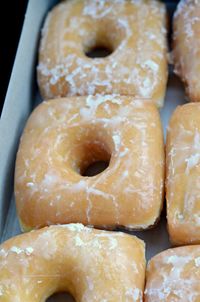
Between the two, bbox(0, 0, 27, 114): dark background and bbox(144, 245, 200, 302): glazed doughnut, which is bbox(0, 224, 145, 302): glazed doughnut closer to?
bbox(144, 245, 200, 302): glazed doughnut

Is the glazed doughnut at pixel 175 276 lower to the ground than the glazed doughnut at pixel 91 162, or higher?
lower

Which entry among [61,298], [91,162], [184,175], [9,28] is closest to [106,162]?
[91,162]

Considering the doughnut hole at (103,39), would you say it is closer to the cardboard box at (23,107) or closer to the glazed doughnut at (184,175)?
the cardboard box at (23,107)

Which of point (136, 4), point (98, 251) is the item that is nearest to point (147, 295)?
point (98, 251)

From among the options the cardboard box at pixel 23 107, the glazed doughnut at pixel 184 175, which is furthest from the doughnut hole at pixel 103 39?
the glazed doughnut at pixel 184 175

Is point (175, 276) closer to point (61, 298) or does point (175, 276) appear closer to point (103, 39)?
point (61, 298)

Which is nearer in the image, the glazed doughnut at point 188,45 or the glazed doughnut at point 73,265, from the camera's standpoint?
the glazed doughnut at point 73,265
